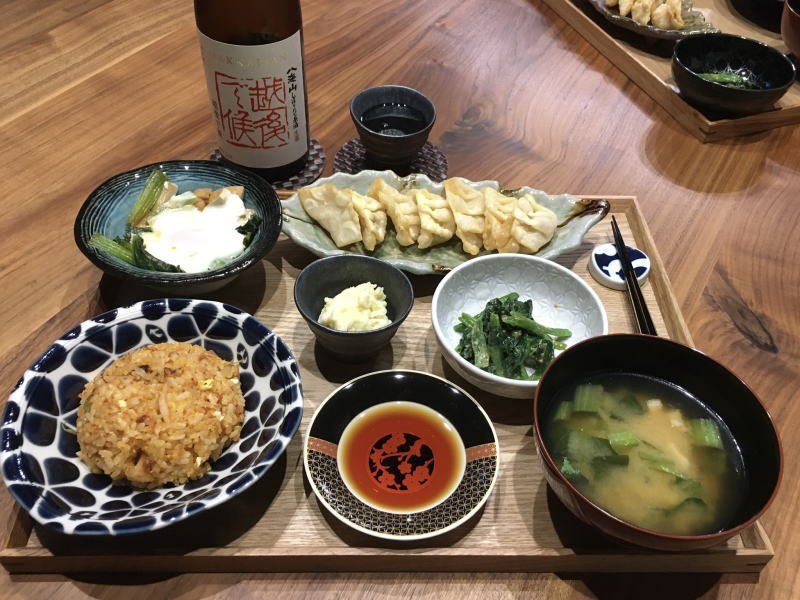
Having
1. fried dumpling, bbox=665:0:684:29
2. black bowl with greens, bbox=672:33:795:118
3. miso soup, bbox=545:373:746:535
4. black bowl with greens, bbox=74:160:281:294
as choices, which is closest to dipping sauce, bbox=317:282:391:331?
black bowl with greens, bbox=74:160:281:294

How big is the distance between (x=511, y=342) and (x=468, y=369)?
0.20 metres

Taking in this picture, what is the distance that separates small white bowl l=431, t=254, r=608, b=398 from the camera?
5.70ft

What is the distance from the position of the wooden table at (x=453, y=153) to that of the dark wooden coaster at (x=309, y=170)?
0.19ft

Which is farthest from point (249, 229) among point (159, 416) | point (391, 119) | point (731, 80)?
point (731, 80)

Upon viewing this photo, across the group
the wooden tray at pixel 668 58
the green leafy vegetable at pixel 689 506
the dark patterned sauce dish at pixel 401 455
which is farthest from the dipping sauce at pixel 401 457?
the wooden tray at pixel 668 58

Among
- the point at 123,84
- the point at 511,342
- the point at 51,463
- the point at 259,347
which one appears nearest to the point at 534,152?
the point at 511,342

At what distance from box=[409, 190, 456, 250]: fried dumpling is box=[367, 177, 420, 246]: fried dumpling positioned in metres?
0.02

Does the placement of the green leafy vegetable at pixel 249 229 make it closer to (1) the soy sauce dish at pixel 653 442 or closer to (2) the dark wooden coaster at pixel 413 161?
(2) the dark wooden coaster at pixel 413 161

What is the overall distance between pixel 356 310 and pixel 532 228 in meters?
0.65

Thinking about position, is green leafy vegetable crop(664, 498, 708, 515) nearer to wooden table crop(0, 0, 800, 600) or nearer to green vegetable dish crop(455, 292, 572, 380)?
wooden table crop(0, 0, 800, 600)

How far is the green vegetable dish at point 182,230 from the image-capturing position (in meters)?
1.68

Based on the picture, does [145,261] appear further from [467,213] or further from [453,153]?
[453,153]

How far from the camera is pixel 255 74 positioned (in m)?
1.86

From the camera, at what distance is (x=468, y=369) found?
1525 millimetres
